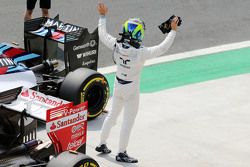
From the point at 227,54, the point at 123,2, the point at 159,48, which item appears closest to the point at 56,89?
the point at 159,48

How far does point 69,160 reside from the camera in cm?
745

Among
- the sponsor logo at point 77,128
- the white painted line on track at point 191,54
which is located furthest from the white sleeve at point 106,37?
the white painted line on track at point 191,54

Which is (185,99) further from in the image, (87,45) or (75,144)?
(75,144)

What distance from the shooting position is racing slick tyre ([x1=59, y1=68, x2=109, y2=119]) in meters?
10.1

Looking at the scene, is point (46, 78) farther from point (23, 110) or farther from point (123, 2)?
point (123, 2)

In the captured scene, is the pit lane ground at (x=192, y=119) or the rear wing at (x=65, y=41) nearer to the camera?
the pit lane ground at (x=192, y=119)

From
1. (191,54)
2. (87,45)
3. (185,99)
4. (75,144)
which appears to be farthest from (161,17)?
(75,144)

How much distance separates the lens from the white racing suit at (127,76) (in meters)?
8.90

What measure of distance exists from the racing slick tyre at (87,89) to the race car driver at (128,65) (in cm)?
98

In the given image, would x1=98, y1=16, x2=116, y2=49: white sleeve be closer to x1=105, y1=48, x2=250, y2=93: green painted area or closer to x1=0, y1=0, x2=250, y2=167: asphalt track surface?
x1=0, y1=0, x2=250, y2=167: asphalt track surface

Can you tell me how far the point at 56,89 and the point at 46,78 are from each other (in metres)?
0.43

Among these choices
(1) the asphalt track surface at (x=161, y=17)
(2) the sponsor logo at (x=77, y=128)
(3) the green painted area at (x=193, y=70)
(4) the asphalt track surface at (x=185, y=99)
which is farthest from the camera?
(1) the asphalt track surface at (x=161, y=17)

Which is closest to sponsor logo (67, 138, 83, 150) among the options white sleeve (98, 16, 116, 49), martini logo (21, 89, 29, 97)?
martini logo (21, 89, 29, 97)

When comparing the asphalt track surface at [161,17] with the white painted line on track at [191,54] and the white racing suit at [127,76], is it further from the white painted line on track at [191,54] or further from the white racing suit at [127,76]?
the white racing suit at [127,76]
